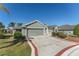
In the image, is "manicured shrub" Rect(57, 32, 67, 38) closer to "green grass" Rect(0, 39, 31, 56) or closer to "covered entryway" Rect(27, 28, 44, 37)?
"covered entryway" Rect(27, 28, 44, 37)

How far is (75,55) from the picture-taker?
21.2 feet

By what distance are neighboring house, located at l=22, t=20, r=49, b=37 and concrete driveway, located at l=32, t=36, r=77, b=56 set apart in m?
0.08

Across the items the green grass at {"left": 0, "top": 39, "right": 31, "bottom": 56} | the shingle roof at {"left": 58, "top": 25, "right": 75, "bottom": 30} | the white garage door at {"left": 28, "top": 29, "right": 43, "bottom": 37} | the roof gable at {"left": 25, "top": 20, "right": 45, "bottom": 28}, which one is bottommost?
the green grass at {"left": 0, "top": 39, "right": 31, "bottom": 56}

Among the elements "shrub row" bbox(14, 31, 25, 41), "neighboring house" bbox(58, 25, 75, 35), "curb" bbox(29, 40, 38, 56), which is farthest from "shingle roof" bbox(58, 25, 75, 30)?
"shrub row" bbox(14, 31, 25, 41)

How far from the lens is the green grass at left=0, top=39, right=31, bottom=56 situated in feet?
21.4

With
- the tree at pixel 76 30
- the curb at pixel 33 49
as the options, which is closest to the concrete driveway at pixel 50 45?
the curb at pixel 33 49

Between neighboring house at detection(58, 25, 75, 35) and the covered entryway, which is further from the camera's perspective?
the covered entryway

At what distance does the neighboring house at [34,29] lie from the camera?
6598 mm

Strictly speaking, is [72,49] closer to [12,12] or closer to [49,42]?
[49,42]

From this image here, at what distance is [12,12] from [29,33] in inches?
16.8

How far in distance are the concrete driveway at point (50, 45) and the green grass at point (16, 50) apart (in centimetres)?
17

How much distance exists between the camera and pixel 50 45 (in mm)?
6598

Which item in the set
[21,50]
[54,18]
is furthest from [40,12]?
[21,50]

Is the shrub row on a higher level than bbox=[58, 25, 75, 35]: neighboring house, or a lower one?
lower
